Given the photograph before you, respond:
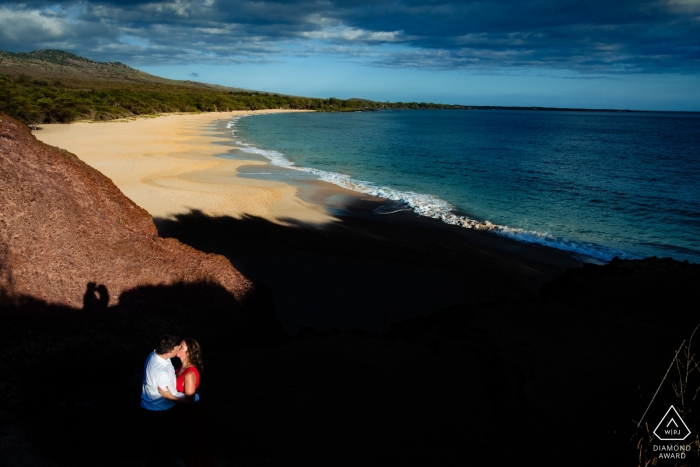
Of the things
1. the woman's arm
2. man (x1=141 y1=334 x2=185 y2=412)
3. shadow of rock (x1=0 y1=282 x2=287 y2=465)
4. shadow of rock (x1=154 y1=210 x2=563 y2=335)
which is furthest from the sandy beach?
the woman's arm

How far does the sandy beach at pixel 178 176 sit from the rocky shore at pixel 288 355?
986 centimetres

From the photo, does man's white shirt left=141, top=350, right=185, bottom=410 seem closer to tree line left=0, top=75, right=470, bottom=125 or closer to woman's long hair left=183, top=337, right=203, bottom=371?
woman's long hair left=183, top=337, right=203, bottom=371

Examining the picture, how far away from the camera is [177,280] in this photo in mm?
8344

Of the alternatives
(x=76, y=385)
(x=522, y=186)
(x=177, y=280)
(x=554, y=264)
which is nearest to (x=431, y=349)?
(x=177, y=280)

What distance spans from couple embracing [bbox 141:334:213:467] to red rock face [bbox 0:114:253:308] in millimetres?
3542

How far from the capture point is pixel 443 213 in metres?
22.5

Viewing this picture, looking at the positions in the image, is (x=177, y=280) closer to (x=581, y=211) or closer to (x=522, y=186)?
(x=581, y=211)

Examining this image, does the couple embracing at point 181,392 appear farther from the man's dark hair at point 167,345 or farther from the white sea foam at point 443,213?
the white sea foam at point 443,213

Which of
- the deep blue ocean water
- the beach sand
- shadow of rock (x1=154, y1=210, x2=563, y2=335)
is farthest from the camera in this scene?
the deep blue ocean water

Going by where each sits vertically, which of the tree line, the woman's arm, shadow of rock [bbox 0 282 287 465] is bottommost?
shadow of rock [bbox 0 282 287 465]

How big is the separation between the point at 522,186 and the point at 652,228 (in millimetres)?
9639

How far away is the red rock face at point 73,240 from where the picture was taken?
22.7 ft

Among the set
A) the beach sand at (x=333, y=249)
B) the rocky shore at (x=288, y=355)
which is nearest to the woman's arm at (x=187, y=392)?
the rocky shore at (x=288, y=355)

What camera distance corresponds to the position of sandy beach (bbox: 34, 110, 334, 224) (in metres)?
19.9
